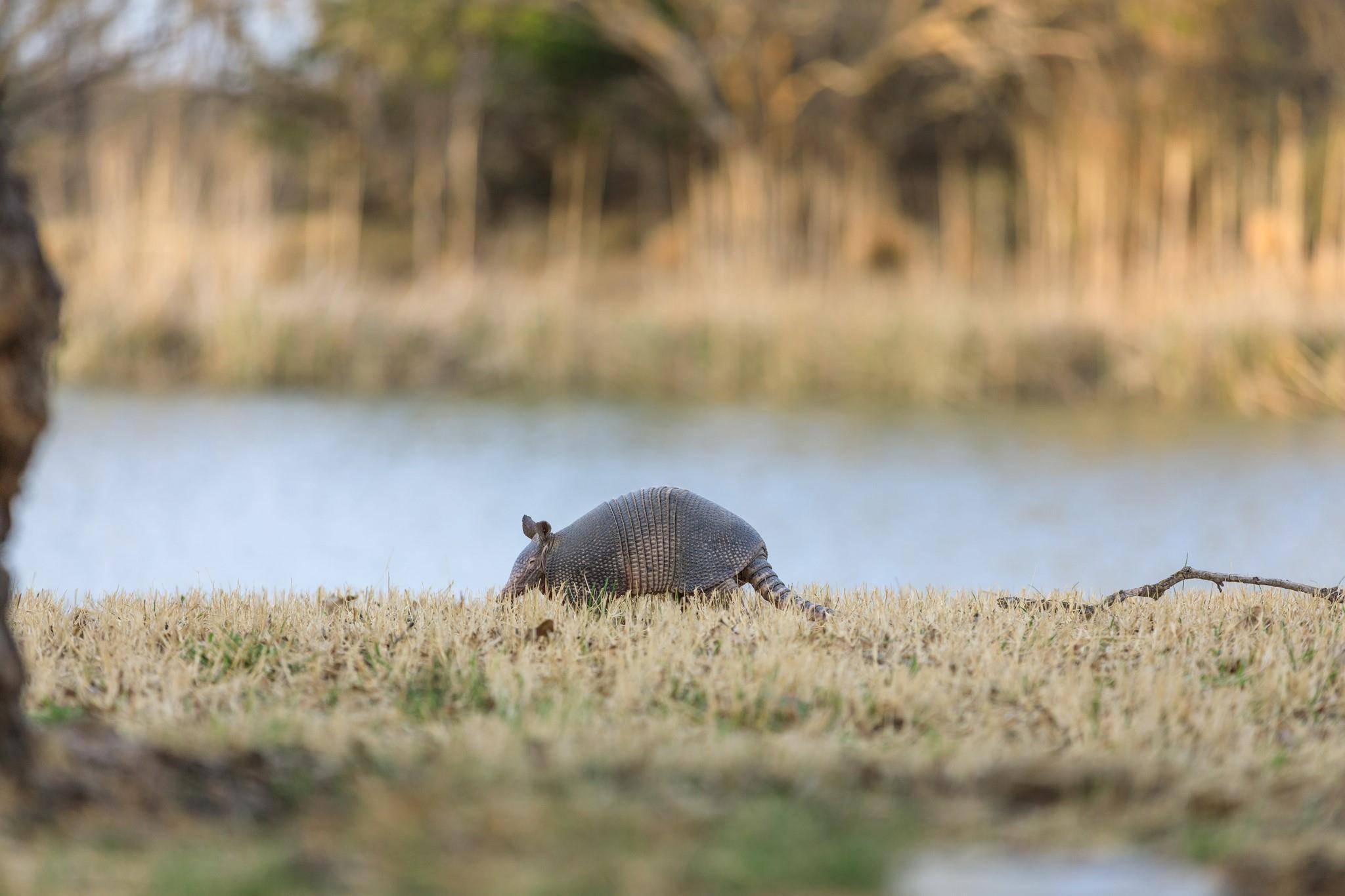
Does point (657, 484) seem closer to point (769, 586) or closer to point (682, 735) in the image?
point (769, 586)

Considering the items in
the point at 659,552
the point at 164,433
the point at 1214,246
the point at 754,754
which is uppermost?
the point at 1214,246

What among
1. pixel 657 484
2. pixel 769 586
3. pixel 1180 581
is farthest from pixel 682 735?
pixel 657 484

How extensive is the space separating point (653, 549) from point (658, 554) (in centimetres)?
3

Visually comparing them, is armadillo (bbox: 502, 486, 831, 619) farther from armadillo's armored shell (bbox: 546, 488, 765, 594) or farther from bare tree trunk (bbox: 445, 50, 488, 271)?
bare tree trunk (bbox: 445, 50, 488, 271)

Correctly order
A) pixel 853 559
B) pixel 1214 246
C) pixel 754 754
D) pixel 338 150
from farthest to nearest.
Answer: pixel 338 150 → pixel 1214 246 → pixel 853 559 → pixel 754 754

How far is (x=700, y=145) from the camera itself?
81.6 feet

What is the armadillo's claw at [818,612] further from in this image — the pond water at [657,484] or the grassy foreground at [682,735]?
the pond water at [657,484]

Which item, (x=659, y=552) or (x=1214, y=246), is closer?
(x=659, y=552)

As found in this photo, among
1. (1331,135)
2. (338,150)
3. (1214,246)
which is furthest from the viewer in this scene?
(338,150)

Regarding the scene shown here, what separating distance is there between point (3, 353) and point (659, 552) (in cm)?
261

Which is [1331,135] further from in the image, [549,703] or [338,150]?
[549,703]

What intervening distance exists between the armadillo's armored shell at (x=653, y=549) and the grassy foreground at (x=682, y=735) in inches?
5.5

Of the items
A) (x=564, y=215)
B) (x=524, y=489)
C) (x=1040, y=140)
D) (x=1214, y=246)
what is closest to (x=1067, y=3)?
(x=1040, y=140)

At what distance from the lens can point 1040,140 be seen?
20.8 meters
